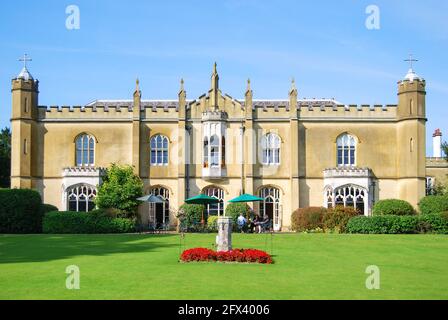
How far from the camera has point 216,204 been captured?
44000 mm

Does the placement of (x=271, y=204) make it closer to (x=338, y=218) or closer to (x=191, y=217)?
(x=191, y=217)

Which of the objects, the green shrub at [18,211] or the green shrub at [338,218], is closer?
the green shrub at [18,211]

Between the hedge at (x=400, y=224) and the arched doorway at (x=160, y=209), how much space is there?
43.4 ft

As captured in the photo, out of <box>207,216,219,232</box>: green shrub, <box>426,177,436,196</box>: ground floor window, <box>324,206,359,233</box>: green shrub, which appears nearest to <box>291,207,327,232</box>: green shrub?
<box>324,206,359,233</box>: green shrub

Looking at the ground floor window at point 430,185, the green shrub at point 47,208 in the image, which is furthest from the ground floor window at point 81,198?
the ground floor window at point 430,185

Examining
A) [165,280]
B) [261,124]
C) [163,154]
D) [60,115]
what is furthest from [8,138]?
[165,280]

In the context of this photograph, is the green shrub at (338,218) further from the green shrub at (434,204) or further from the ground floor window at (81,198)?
the ground floor window at (81,198)

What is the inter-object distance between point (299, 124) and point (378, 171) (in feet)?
20.5

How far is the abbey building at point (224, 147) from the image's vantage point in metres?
43.6

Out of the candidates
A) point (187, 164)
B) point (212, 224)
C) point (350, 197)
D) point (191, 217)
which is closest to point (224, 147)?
point (187, 164)

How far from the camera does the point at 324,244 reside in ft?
91.1

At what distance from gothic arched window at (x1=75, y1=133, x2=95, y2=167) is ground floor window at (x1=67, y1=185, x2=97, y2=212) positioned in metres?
1.91

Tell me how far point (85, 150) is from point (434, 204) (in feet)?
75.6

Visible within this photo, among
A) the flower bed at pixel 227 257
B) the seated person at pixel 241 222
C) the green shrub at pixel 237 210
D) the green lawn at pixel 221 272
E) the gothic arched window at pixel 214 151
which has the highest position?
the gothic arched window at pixel 214 151
